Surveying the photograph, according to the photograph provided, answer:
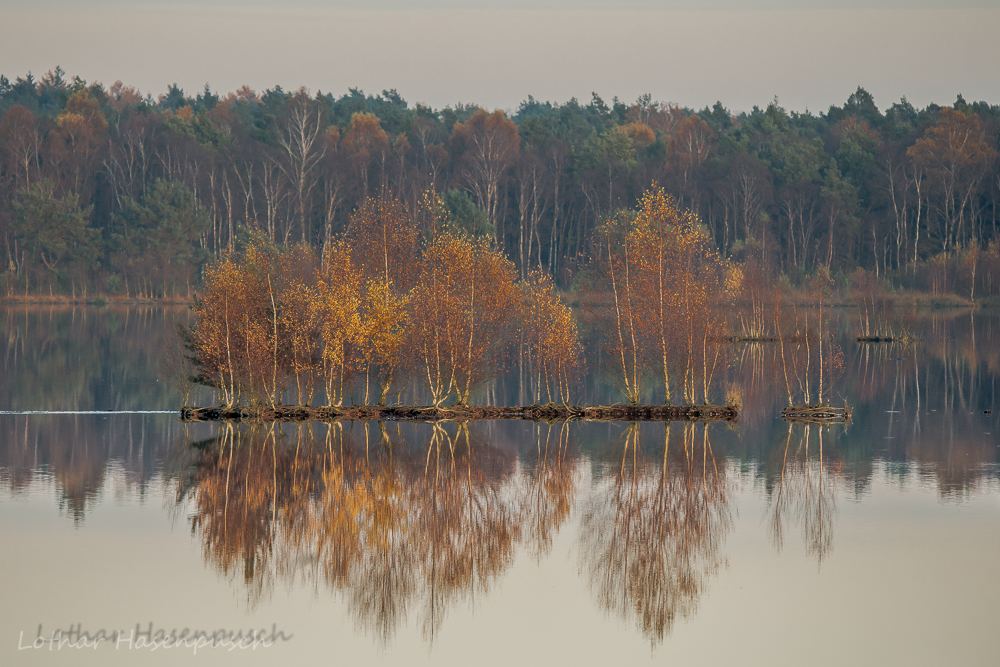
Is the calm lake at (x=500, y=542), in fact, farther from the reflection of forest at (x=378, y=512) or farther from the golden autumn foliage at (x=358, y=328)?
the golden autumn foliage at (x=358, y=328)

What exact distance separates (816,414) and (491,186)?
6683 centimetres

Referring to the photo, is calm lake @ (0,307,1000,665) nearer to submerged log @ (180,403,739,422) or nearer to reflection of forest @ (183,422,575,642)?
reflection of forest @ (183,422,575,642)

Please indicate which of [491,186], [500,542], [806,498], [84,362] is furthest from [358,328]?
[491,186]

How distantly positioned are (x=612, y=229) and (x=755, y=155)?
32.9 meters

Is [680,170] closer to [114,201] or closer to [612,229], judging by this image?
[612,229]

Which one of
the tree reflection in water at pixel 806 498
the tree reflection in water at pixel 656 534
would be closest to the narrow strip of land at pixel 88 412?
the tree reflection in water at pixel 656 534

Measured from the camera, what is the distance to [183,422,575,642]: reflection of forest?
18.1 m

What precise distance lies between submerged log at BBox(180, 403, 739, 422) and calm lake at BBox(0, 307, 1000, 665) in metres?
0.83

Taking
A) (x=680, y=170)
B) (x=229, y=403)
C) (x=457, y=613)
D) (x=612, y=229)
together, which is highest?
(x=680, y=170)

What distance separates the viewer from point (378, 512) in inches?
877

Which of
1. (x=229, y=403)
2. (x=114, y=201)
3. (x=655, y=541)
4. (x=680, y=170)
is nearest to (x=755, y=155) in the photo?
(x=680, y=170)

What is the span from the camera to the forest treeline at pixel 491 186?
95.5 m

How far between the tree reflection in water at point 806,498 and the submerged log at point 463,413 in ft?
12.2

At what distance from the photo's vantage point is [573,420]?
35438 mm
